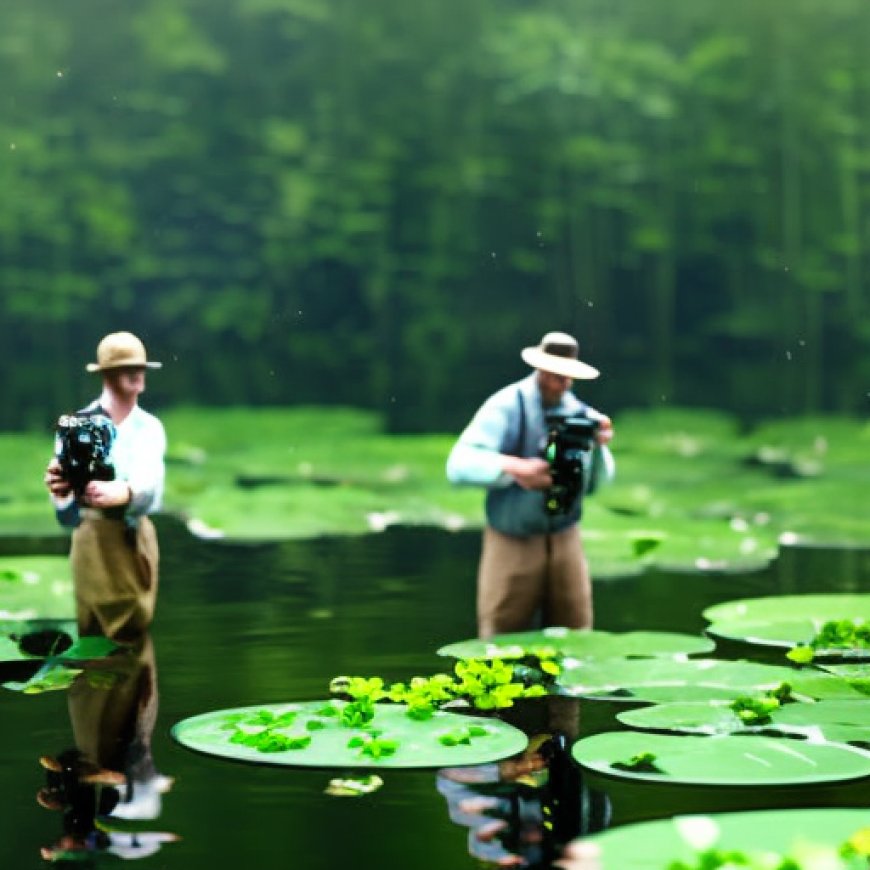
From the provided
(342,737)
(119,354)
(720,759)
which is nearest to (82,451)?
(119,354)

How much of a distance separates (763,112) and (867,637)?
22555mm

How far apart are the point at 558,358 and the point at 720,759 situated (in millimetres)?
2122

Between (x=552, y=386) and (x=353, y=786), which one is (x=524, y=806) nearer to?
(x=353, y=786)

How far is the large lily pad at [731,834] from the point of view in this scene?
14.9 feet

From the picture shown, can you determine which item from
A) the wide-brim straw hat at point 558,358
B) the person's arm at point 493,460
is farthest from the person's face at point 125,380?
the wide-brim straw hat at point 558,358

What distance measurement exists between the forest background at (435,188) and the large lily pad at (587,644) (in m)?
17.1

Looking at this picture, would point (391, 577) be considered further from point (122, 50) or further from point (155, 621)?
point (122, 50)

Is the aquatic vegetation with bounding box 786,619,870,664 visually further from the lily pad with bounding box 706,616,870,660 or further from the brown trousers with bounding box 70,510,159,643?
the brown trousers with bounding box 70,510,159,643

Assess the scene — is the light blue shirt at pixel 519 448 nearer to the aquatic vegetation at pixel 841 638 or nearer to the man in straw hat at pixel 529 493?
the man in straw hat at pixel 529 493

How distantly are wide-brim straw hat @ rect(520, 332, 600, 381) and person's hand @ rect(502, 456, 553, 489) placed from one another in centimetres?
33

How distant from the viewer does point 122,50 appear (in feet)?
92.8

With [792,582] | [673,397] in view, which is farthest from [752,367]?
[792,582]

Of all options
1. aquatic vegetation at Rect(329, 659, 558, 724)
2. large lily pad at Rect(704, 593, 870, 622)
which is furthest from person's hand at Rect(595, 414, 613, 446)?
large lily pad at Rect(704, 593, 870, 622)

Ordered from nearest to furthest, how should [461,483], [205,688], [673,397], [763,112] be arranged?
[205,688], [461,483], [673,397], [763,112]
